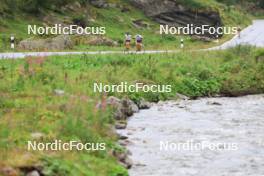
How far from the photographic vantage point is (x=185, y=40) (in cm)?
6444

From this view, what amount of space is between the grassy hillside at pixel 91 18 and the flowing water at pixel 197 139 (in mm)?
16966

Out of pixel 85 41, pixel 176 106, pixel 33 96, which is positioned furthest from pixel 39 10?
pixel 33 96

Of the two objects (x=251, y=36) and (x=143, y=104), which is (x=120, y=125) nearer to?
(x=143, y=104)

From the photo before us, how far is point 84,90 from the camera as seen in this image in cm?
3117

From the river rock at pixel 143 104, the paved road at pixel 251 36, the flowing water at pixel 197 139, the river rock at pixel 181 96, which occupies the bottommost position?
the flowing water at pixel 197 139

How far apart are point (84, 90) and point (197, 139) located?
23.3ft

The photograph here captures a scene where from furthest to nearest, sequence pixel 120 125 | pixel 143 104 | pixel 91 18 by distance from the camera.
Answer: pixel 91 18, pixel 143 104, pixel 120 125

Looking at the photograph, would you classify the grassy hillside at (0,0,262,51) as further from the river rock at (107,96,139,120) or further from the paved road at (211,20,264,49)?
the river rock at (107,96,139,120)

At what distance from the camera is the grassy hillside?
178 ft

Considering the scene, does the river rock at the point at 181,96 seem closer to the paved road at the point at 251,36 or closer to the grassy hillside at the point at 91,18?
the grassy hillside at the point at 91,18

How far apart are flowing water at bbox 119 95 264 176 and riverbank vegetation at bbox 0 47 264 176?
143 centimetres

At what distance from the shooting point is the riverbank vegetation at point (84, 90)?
65.8 ft

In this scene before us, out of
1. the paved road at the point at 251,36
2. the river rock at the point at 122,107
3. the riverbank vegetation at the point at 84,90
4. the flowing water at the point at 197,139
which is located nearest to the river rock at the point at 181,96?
the riverbank vegetation at the point at 84,90

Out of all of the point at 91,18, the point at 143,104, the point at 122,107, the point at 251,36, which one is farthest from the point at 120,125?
the point at 251,36
